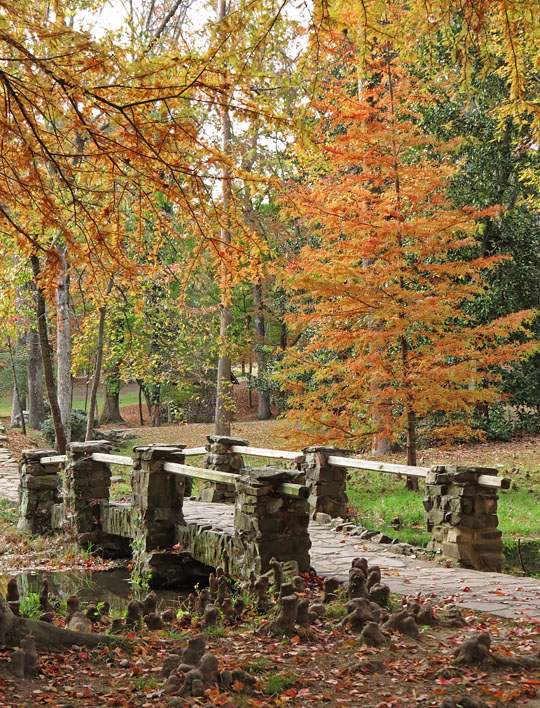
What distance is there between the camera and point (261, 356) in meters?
29.8

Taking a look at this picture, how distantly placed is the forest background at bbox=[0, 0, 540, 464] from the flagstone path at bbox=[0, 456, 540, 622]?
333 cm

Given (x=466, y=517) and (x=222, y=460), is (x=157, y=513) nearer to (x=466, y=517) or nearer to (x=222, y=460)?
(x=222, y=460)

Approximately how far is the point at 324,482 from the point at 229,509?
1.68 metres

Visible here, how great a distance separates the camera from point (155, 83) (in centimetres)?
511

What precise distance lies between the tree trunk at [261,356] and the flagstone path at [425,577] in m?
18.3

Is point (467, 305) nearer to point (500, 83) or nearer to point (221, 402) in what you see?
point (500, 83)

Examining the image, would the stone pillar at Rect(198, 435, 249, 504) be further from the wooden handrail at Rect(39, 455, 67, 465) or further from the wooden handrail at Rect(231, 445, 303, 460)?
the wooden handrail at Rect(39, 455, 67, 465)

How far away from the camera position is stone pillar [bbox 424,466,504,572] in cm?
843

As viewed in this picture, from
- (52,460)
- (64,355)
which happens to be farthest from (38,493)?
(64,355)

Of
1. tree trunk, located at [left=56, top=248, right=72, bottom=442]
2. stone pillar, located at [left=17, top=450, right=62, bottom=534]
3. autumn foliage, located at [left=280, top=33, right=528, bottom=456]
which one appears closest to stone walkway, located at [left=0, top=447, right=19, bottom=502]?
tree trunk, located at [left=56, top=248, right=72, bottom=442]

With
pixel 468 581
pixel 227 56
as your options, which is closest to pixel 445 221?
pixel 468 581

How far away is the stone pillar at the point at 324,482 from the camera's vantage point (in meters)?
11.0

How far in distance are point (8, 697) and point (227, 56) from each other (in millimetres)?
4499

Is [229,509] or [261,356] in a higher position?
[261,356]
